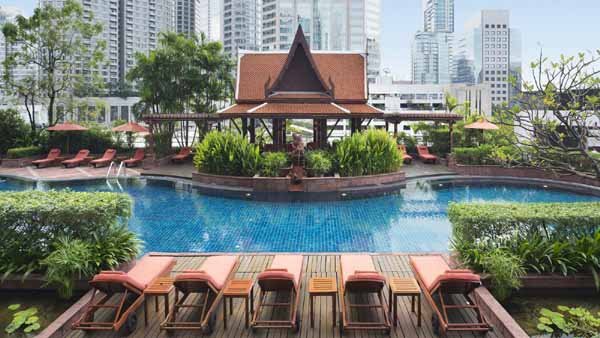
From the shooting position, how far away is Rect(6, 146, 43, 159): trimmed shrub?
20.8 m

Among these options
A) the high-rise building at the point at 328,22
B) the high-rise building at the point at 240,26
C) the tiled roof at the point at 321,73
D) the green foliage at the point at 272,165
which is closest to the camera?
the green foliage at the point at 272,165

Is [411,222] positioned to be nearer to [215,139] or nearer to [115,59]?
[215,139]

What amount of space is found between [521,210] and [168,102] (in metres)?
20.5

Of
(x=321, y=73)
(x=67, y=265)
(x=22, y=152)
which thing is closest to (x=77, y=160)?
(x=22, y=152)

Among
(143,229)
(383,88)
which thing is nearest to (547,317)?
(143,229)

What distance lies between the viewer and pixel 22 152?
2103 cm

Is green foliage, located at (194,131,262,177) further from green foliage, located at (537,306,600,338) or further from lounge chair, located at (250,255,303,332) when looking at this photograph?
green foliage, located at (537,306,600,338)

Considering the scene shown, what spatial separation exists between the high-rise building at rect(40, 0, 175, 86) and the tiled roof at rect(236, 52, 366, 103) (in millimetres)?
63834

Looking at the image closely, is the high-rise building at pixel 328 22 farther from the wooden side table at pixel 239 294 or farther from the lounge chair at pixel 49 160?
the wooden side table at pixel 239 294

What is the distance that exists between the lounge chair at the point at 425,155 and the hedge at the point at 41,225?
1651 cm

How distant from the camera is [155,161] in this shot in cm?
1980

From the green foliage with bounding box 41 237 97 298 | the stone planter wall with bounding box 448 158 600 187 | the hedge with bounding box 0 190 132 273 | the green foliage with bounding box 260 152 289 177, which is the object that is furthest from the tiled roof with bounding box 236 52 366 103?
the green foliage with bounding box 41 237 97 298

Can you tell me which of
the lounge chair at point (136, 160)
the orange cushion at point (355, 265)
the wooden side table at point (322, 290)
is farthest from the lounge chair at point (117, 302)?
the lounge chair at point (136, 160)

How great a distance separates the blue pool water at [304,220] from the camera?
28.3ft
